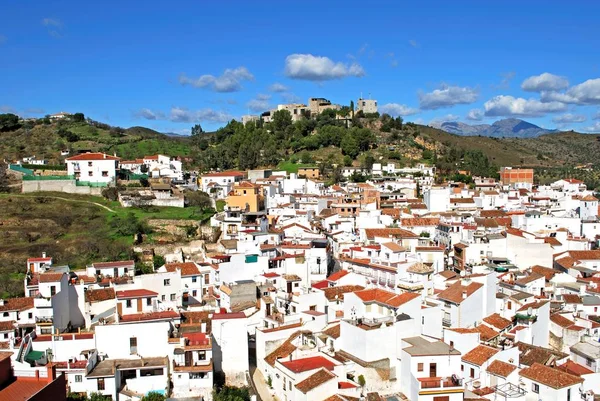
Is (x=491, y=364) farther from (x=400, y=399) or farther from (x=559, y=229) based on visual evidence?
(x=559, y=229)

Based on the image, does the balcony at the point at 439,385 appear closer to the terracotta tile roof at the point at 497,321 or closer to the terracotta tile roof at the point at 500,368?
the terracotta tile roof at the point at 500,368

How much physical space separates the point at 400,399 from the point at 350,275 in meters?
6.54

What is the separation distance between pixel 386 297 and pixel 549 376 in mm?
5049

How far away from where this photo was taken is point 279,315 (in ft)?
58.7

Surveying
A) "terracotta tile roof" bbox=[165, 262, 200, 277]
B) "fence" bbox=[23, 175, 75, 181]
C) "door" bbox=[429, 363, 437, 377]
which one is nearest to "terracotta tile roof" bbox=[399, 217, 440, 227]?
"terracotta tile roof" bbox=[165, 262, 200, 277]

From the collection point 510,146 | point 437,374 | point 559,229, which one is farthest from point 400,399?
point 510,146

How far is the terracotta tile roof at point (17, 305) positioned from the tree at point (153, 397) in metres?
6.35

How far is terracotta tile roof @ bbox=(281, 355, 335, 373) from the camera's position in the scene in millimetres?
14206

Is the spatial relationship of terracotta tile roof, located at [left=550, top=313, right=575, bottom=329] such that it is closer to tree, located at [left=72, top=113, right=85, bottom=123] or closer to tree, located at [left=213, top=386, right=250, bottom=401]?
tree, located at [left=213, top=386, right=250, bottom=401]

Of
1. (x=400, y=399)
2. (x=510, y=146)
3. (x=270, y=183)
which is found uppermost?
(x=510, y=146)

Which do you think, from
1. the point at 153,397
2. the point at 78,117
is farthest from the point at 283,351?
the point at 78,117

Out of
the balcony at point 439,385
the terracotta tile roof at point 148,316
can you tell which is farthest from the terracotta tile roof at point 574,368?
the terracotta tile roof at point 148,316

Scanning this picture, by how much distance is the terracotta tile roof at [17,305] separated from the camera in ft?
58.7

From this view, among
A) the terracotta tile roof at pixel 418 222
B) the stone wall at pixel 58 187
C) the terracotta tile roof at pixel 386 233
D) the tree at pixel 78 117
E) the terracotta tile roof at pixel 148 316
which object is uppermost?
the tree at pixel 78 117
